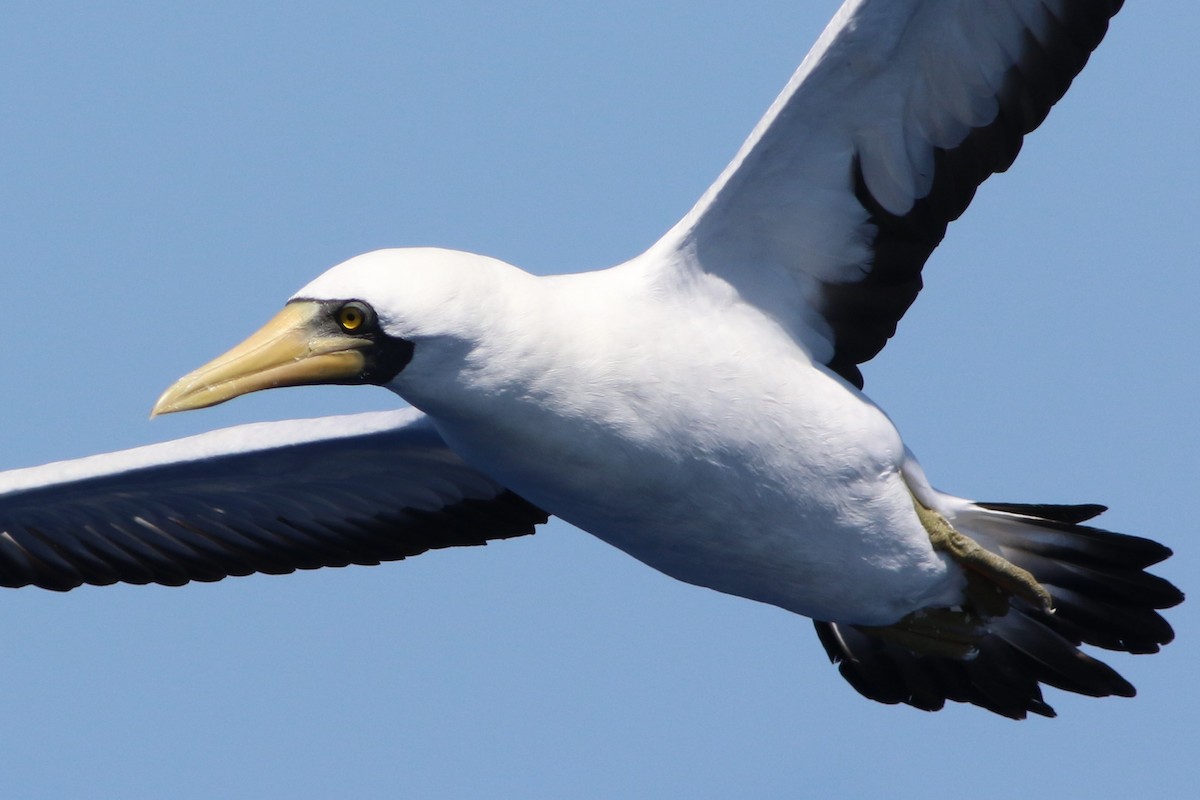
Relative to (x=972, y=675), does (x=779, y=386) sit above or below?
above

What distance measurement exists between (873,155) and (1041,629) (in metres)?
3.23

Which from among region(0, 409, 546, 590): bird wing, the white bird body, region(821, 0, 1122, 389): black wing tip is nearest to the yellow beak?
the white bird body

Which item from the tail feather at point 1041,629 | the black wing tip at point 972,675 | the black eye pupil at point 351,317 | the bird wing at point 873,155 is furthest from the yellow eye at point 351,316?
the black wing tip at point 972,675

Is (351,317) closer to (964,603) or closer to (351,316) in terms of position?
(351,316)

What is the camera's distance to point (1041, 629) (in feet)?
42.0

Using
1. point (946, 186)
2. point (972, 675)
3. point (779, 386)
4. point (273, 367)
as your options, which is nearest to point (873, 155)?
point (946, 186)

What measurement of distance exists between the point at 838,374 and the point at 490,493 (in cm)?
257

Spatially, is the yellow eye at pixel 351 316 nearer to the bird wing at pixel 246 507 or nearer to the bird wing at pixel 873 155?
the bird wing at pixel 873 155

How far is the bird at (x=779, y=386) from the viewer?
10164 mm

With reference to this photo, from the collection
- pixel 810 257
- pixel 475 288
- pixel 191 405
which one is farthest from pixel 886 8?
pixel 191 405

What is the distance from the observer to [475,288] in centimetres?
1010

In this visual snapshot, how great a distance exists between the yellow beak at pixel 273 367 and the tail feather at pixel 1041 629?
371 cm

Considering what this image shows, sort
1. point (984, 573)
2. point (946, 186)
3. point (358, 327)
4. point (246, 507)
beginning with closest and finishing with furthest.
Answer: point (358, 327) → point (946, 186) → point (984, 573) → point (246, 507)

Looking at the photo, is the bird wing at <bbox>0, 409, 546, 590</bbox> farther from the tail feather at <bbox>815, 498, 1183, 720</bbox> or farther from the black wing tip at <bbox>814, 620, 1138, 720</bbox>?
the tail feather at <bbox>815, 498, 1183, 720</bbox>
